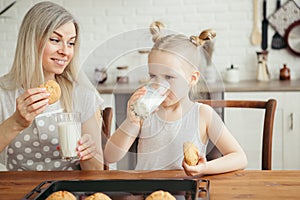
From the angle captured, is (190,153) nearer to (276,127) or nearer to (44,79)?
(44,79)

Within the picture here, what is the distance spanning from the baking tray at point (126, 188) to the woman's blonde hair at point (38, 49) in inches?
23.3

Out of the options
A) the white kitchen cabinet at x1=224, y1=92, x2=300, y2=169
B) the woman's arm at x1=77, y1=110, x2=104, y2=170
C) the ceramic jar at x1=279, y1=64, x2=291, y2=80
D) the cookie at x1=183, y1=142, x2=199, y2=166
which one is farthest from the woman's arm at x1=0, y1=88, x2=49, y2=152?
the ceramic jar at x1=279, y1=64, x2=291, y2=80

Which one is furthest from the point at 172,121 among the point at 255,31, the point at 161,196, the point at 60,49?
the point at 255,31

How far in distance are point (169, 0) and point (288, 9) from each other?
841 mm

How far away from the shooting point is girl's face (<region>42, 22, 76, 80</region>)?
1936mm

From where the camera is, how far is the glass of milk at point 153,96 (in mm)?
1419

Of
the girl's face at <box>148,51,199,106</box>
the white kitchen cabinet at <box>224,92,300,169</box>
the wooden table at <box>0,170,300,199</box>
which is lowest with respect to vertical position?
the white kitchen cabinet at <box>224,92,300,169</box>

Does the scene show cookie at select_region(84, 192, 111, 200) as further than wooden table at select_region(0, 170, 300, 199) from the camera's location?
No

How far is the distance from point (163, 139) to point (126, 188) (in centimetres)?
17

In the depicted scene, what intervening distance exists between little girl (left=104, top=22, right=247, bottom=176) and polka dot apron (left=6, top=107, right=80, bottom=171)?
47 cm

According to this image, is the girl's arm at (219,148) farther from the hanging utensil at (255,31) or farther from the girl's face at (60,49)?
the hanging utensil at (255,31)

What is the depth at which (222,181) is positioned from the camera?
159 cm

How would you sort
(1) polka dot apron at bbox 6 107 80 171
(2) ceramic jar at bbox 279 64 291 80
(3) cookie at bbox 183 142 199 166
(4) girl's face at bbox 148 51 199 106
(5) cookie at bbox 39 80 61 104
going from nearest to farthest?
1. (4) girl's face at bbox 148 51 199 106
2. (3) cookie at bbox 183 142 199 166
3. (5) cookie at bbox 39 80 61 104
4. (1) polka dot apron at bbox 6 107 80 171
5. (2) ceramic jar at bbox 279 64 291 80

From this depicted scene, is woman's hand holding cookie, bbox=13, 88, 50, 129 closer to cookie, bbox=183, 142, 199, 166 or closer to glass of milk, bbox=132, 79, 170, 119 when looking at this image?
glass of milk, bbox=132, 79, 170, 119
